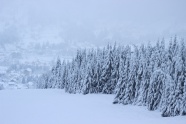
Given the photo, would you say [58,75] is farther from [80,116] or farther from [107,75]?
[80,116]

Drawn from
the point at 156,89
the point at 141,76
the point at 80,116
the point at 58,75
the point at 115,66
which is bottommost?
the point at 80,116

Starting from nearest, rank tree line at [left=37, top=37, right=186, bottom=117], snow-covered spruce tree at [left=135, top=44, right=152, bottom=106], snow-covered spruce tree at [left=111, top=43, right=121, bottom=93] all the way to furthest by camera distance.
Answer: tree line at [left=37, top=37, right=186, bottom=117]
snow-covered spruce tree at [left=135, top=44, right=152, bottom=106]
snow-covered spruce tree at [left=111, top=43, right=121, bottom=93]

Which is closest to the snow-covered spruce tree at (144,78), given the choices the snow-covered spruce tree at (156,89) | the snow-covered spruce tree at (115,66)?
the snow-covered spruce tree at (156,89)

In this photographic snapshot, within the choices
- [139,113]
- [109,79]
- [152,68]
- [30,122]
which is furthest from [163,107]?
[109,79]

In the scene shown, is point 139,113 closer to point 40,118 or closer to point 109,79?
point 40,118

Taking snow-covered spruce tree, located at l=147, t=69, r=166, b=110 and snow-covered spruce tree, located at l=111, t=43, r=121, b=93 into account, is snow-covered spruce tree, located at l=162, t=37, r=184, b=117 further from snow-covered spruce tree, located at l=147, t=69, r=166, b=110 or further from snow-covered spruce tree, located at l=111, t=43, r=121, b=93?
snow-covered spruce tree, located at l=111, t=43, r=121, b=93

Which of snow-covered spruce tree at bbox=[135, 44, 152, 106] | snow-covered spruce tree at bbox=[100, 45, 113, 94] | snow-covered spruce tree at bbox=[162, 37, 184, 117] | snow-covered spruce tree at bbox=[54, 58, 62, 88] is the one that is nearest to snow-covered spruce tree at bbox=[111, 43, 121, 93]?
snow-covered spruce tree at bbox=[100, 45, 113, 94]

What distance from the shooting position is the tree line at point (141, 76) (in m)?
38.2

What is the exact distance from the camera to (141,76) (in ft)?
168

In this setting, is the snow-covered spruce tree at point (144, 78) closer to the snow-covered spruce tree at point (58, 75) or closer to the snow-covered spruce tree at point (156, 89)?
the snow-covered spruce tree at point (156, 89)

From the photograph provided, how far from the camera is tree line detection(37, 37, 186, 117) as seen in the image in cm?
3816

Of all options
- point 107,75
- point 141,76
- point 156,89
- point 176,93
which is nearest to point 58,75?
point 107,75

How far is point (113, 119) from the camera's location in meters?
35.8

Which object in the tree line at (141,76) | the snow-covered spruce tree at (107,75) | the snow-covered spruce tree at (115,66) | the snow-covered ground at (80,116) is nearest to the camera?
the snow-covered ground at (80,116)
